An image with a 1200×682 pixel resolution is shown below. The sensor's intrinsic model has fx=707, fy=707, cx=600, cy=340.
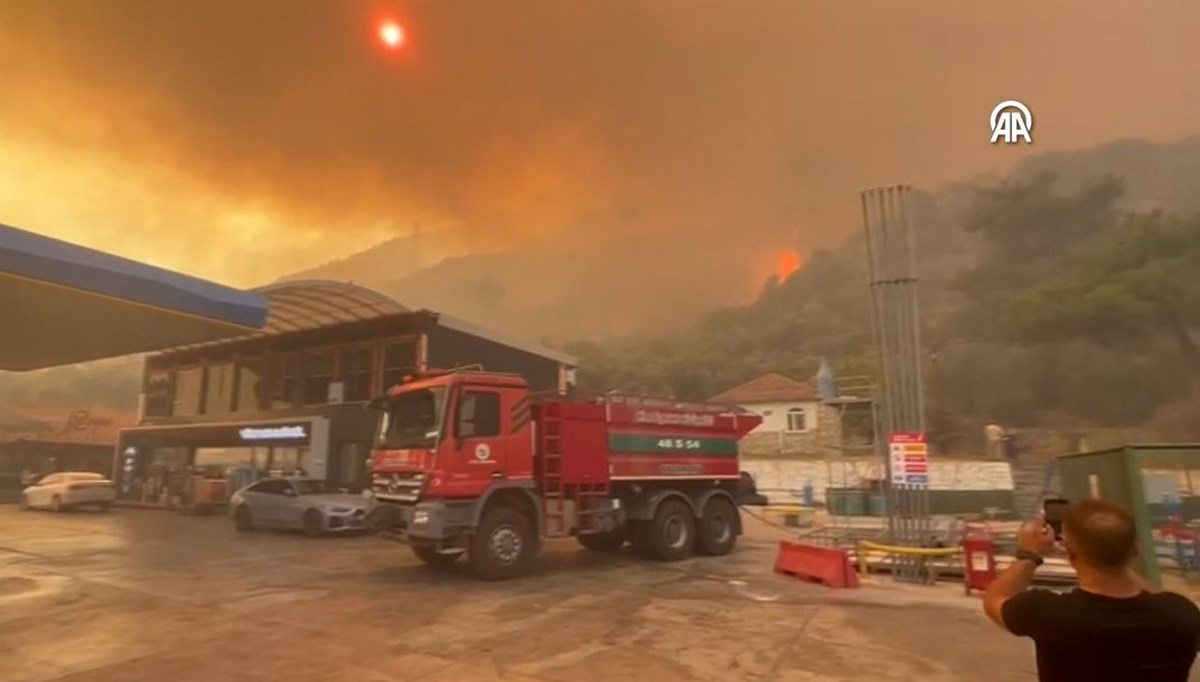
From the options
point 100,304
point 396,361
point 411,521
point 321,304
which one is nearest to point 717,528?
point 411,521

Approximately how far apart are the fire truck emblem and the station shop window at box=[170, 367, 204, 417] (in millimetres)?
25085

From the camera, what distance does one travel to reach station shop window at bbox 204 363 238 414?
2952 cm

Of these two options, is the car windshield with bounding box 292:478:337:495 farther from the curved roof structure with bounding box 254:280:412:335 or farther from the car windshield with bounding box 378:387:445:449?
the car windshield with bounding box 378:387:445:449

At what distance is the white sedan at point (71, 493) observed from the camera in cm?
2558

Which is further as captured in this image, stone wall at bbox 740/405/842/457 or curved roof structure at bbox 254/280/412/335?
stone wall at bbox 740/405/842/457

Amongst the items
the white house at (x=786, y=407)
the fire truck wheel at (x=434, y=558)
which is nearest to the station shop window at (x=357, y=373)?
the fire truck wheel at (x=434, y=558)

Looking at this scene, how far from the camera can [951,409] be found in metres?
54.6

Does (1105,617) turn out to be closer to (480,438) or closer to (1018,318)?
(480,438)

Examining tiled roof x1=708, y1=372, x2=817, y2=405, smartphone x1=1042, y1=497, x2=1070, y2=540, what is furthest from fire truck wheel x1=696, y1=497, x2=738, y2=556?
tiled roof x1=708, y1=372, x2=817, y2=405

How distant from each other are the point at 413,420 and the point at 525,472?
189 centimetres

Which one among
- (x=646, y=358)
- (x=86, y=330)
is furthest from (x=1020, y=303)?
(x=86, y=330)

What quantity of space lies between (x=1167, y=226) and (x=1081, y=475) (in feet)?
162

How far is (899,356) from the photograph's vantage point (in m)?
11.6

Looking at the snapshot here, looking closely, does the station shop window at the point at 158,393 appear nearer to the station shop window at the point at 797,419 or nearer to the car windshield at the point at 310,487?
the car windshield at the point at 310,487
